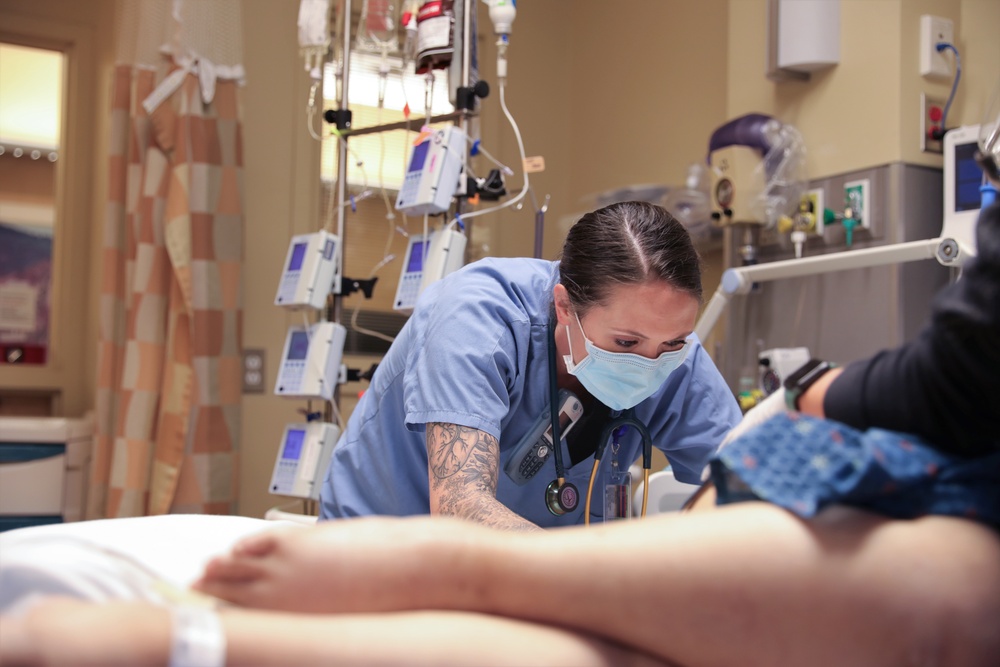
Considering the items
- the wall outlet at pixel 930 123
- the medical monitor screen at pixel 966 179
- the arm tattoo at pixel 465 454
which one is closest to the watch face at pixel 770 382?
the medical monitor screen at pixel 966 179

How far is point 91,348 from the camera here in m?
4.09

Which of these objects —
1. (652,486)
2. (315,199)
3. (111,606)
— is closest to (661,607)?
(111,606)

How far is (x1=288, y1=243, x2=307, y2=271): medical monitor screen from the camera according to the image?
9.87ft

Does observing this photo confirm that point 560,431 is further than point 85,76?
No

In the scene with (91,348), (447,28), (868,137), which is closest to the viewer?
(447,28)

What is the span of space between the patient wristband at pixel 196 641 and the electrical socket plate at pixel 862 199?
268 cm

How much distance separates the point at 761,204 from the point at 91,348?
2.86 metres

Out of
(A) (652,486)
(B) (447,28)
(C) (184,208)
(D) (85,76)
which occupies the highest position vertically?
(D) (85,76)

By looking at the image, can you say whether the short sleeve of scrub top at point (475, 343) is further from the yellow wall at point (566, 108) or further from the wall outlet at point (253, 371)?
the wall outlet at point (253, 371)

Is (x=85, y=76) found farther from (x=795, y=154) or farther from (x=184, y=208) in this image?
(x=795, y=154)

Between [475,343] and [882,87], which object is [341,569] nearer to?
[475,343]

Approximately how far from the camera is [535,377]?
5.30ft

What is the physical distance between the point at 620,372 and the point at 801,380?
0.55 m

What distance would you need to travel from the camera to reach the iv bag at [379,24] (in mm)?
2967
